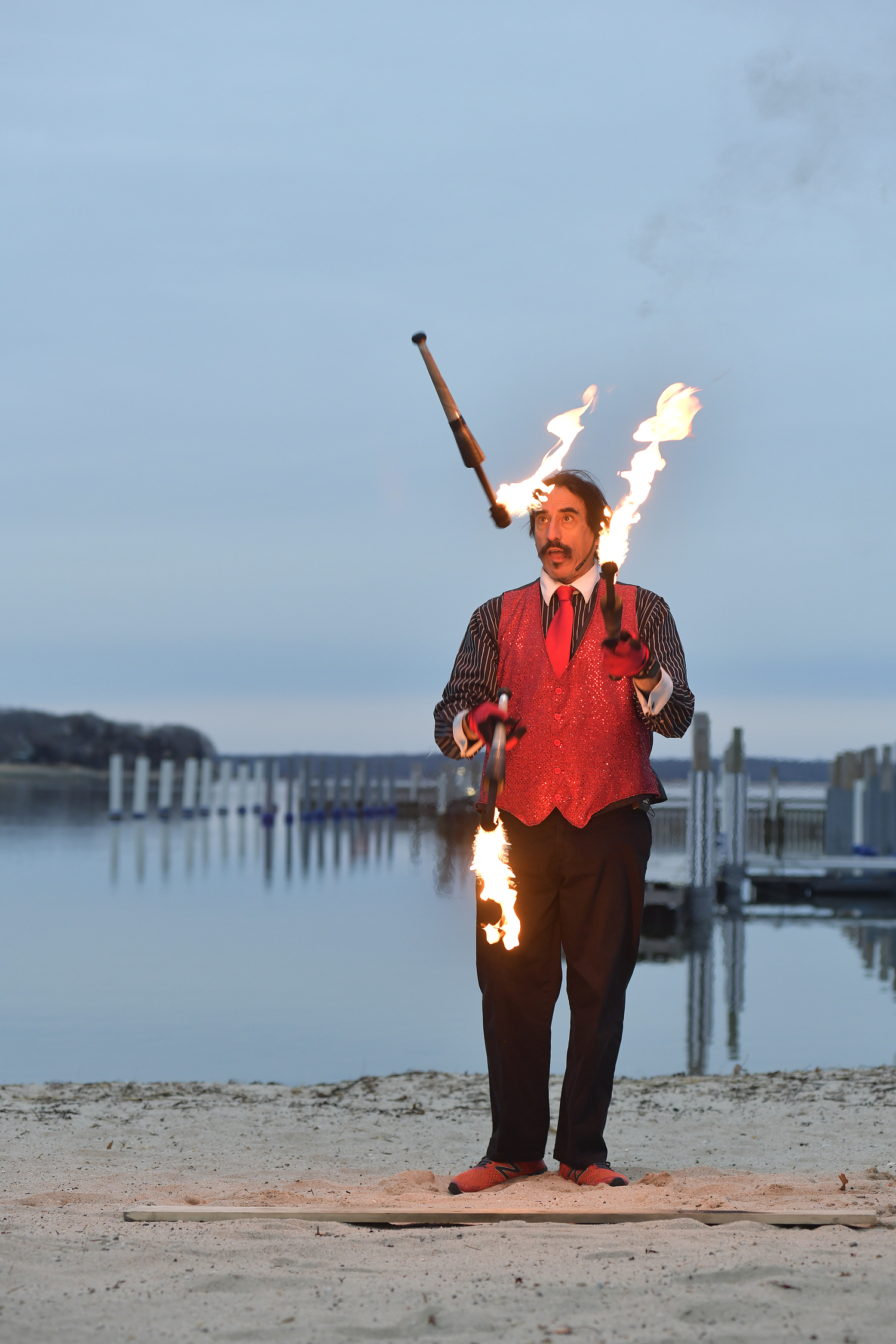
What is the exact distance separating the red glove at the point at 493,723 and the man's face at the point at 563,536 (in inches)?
25.3

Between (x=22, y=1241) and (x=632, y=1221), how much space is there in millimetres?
Result: 1672

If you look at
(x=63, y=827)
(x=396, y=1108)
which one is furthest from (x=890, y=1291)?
(x=63, y=827)

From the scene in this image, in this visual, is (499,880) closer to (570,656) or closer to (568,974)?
(568,974)

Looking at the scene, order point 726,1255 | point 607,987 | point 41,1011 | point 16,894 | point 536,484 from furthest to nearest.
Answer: point 16,894 < point 41,1011 < point 536,484 < point 607,987 < point 726,1255

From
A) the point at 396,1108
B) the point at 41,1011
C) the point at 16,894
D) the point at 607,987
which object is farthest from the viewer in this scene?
the point at 16,894

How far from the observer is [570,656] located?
15.1 ft

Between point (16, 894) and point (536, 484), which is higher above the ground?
point (536, 484)

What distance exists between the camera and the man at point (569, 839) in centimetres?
446

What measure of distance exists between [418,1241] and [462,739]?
163cm

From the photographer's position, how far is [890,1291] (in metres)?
2.95

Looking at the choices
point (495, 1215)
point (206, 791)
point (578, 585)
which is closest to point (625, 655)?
point (578, 585)

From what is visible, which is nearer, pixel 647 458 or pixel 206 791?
pixel 647 458

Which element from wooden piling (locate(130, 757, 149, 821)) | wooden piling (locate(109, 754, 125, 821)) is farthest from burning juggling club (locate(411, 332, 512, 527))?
wooden piling (locate(130, 757, 149, 821))

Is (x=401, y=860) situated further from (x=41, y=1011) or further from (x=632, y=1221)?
(x=632, y=1221)
